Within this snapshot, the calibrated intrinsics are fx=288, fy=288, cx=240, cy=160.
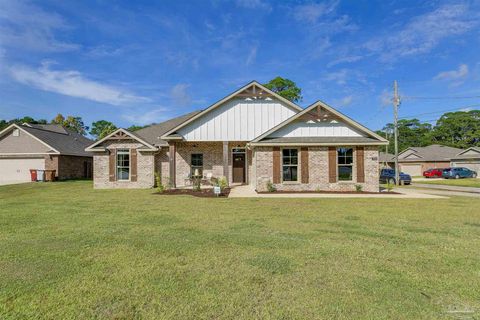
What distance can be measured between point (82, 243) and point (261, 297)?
3.99 m

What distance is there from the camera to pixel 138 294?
138 inches

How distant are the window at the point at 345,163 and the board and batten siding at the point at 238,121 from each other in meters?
4.44

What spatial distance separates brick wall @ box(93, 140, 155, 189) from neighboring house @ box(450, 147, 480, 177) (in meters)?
44.1

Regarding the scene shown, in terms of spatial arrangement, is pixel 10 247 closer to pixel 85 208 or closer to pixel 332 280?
pixel 85 208

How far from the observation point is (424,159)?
45.8 m

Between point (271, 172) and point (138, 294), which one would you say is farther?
point (271, 172)

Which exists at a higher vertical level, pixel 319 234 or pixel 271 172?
pixel 271 172

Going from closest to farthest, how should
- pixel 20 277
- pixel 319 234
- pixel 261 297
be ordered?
1. pixel 261 297
2. pixel 20 277
3. pixel 319 234

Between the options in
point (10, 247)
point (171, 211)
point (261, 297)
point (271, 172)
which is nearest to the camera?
point (261, 297)

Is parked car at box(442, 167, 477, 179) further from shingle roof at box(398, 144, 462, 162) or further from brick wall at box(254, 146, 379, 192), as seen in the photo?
brick wall at box(254, 146, 379, 192)

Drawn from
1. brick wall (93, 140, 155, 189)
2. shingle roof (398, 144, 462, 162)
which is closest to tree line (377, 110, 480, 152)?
shingle roof (398, 144, 462, 162)

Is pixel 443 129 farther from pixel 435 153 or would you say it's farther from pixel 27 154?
pixel 27 154

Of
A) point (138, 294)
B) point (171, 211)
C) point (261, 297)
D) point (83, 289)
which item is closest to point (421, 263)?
point (261, 297)

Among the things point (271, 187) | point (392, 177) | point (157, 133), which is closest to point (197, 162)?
point (157, 133)
